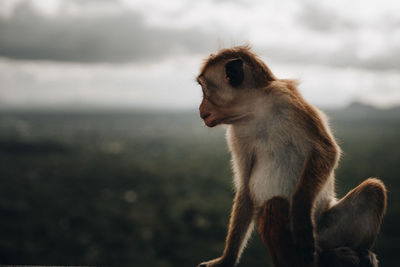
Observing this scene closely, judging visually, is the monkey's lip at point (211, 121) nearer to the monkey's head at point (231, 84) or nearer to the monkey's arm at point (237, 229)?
the monkey's head at point (231, 84)

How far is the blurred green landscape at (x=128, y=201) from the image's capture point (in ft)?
181

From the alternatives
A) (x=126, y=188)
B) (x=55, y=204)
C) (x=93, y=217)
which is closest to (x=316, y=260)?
(x=93, y=217)

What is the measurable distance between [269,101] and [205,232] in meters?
62.1

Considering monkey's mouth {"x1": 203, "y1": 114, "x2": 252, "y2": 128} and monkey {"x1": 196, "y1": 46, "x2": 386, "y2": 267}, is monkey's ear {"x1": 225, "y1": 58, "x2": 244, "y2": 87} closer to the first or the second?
monkey {"x1": 196, "y1": 46, "x2": 386, "y2": 267}

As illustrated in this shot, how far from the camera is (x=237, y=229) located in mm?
3275

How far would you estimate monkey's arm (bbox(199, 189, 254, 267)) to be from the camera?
326 centimetres

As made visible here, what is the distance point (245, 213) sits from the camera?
3260 mm

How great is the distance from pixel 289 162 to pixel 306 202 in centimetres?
32

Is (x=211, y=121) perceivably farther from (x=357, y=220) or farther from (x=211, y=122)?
(x=357, y=220)

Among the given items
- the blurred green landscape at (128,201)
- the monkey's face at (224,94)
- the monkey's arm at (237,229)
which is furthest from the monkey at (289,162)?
the blurred green landscape at (128,201)

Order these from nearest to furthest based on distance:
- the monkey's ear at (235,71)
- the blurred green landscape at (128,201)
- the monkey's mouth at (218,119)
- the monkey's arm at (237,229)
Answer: the monkey's ear at (235,71) < the monkey's mouth at (218,119) < the monkey's arm at (237,229) < the blurred green landscape at (128,201)

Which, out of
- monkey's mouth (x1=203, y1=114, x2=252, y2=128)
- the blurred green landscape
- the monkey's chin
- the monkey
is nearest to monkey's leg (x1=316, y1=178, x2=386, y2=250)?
the monkey

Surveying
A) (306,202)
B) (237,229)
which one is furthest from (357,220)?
(237,229)

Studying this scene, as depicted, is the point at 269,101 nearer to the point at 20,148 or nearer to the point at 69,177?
the point at 69,177
